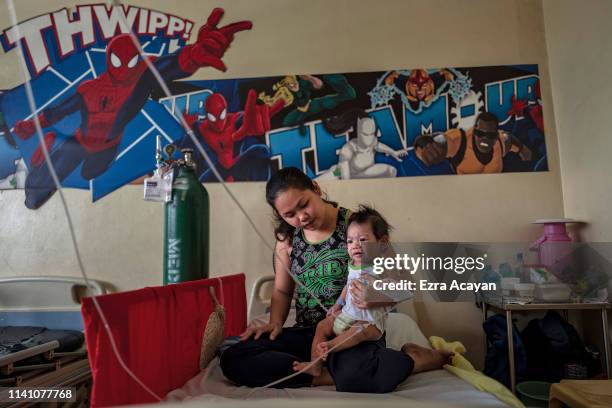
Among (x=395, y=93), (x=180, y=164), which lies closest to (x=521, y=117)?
(x=395, y=93)

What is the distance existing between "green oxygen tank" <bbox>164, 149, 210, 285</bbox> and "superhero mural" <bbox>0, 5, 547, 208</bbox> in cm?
70

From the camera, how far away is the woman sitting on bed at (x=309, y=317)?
1.08 meters

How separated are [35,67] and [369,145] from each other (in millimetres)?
2016

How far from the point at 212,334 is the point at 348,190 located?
120 cm

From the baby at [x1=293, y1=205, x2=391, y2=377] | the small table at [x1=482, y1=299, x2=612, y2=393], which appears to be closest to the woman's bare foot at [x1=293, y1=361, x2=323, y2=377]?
the baby at [x1=293, y1=205, x2=391, y2=377]

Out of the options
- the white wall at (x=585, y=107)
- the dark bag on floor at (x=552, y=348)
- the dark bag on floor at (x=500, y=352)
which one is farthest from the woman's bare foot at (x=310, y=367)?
the white wall at (x=585, y=107)

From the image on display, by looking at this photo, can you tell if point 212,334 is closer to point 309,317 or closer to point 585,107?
point 309,317

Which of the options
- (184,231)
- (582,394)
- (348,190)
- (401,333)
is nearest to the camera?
(582,394)

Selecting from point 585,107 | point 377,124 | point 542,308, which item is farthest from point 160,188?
point 585,107

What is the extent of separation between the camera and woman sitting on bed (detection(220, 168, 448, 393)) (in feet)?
3.55

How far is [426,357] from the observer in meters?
1.32

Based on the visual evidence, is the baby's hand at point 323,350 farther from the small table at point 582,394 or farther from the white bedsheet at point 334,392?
the small table at point 582,394

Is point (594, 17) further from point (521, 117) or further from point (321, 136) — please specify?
point (321, 136)

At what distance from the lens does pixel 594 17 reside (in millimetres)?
1873
